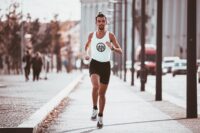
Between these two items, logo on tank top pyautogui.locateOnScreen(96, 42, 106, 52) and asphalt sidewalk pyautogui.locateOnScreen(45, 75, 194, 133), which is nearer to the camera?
asphalt sidewalk pyautogui.locateOnScreen(45, 75, 194, 133)

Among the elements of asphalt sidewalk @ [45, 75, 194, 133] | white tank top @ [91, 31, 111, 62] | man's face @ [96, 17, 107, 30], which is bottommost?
asphalt sidewalk @ [45, 75, 194, 133]

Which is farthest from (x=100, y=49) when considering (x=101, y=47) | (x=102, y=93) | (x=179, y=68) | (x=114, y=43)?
(x=179, y=68)

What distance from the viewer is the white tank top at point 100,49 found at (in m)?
10.9

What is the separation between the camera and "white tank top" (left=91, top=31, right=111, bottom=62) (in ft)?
35.9

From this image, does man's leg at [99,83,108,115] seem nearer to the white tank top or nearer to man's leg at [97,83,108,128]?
man's leg at [97,83,108,128]

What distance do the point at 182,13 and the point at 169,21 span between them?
3.66m

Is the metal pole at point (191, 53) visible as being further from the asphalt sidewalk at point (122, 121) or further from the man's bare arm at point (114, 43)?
the man's bare arm at point (114, 43)

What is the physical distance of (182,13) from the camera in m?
101

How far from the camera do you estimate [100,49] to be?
1096 cm

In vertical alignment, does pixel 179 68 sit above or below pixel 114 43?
below

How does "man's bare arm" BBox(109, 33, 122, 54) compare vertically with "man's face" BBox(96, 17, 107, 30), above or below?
below

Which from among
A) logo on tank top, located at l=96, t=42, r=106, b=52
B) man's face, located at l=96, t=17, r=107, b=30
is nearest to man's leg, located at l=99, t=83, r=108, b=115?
logo on tank top, located at l=96, t=42, r=106, b=52

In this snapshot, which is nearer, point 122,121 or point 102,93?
point 102,93

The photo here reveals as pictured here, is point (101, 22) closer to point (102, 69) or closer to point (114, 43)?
point (114, 43)
